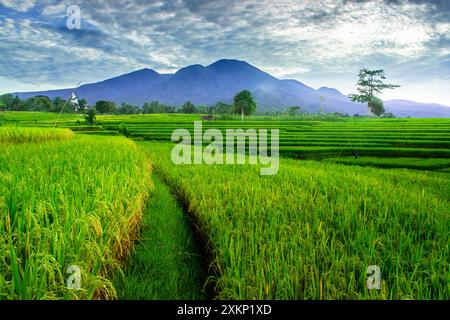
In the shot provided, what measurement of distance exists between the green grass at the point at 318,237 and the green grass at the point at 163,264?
13.7 inches

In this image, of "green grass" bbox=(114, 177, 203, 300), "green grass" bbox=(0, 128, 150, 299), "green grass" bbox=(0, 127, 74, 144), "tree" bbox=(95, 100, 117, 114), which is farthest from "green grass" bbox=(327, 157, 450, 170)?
"tree" bbox=(95, 100, 117, 114)

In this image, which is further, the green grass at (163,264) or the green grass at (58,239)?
the green grass at (163,264)

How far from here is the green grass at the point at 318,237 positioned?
226 cm

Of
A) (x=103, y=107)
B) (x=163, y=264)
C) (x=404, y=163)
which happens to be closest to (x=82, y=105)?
(x=404, y=163)

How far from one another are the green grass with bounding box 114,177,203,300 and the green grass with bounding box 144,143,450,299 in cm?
35

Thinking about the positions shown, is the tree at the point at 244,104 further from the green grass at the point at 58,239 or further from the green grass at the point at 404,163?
the green grass at the point at 58,239

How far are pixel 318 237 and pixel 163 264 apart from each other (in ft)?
5.69

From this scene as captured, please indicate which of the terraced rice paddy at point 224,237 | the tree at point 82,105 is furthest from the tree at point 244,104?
the terraced rice paddy at point 224,237

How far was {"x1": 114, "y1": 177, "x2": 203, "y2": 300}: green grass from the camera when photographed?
2.88m

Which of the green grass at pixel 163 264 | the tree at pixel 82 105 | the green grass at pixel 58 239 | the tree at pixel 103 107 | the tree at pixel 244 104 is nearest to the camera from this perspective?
the green grass at pixel 58 239

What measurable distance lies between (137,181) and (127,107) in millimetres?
87982

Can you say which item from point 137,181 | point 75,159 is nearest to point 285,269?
point 137,181

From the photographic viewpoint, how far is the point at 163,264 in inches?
136

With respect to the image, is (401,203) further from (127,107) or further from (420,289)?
(127,107)
